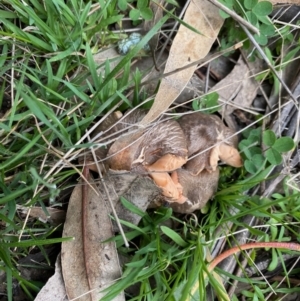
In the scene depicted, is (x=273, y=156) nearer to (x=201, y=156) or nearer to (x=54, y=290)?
(x=201, y=156)

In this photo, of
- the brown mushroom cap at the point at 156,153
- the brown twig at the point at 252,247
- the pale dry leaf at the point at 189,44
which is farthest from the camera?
the brown twig at the point at 252,247

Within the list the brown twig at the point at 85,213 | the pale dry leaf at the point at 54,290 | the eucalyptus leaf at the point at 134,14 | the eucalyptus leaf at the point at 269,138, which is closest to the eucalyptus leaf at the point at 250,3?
the eucalyptus leaf at the point at 134,14

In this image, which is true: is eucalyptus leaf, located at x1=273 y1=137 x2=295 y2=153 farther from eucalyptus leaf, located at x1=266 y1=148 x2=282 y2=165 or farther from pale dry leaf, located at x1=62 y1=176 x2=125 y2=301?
pale dry leaf, located at x1=62 y1=176 x2=125 y2=301

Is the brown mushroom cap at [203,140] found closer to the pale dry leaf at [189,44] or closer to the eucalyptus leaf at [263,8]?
the pale dry leaf at [189,44]

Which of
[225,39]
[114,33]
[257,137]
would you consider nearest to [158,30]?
[114,33]

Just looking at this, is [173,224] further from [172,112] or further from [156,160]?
[172,112]

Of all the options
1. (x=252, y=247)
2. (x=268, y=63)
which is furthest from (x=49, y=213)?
(x=268, y=63)
